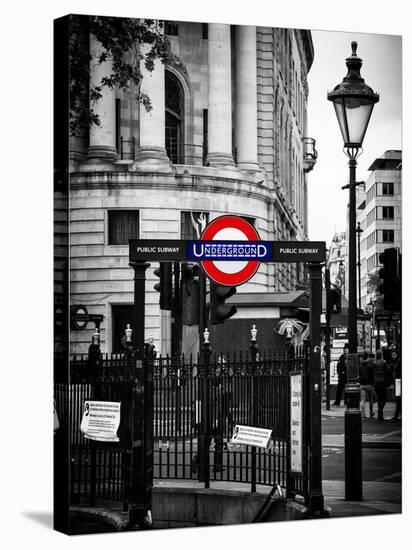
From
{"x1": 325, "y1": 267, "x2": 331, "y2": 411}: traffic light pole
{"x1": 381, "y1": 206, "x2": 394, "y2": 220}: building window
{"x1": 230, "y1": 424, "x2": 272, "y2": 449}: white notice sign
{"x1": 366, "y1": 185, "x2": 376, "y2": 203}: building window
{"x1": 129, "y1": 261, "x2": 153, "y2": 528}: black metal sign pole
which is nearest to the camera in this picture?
{"x1": 129, "y1": 261, "x2": 153, "y2": 528}: black metal sign pole

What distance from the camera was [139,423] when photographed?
56.7 feet

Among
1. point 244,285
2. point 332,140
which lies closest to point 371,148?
point 332,140

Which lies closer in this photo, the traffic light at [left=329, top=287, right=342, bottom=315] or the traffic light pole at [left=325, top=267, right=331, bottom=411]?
the traffic light pole at [left=325, top=267, right=331, bottom=411]

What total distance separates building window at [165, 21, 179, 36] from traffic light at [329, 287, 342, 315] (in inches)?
156

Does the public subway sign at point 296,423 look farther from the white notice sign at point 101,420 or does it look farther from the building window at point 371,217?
the building window at point 371,217

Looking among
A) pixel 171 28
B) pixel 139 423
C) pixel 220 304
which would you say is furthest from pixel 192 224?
pixel 139 423

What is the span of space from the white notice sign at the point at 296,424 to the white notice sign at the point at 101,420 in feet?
7.47

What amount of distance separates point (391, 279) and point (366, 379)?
1417 millimetres

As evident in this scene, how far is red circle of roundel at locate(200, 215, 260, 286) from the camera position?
698 inches

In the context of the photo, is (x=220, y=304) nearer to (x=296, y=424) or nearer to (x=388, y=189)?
(x=296, y=424)

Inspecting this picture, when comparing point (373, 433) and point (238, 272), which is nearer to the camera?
point (238, 272)

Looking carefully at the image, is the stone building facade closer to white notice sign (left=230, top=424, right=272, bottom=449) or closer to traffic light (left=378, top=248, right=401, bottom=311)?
traffic light (left=378, top=248, right=401, bottom=311)

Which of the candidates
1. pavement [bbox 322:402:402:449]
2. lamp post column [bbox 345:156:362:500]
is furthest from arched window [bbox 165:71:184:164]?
pavement [bbox 322:402:402:449]

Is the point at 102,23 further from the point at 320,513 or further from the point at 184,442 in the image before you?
the point at 320,513
